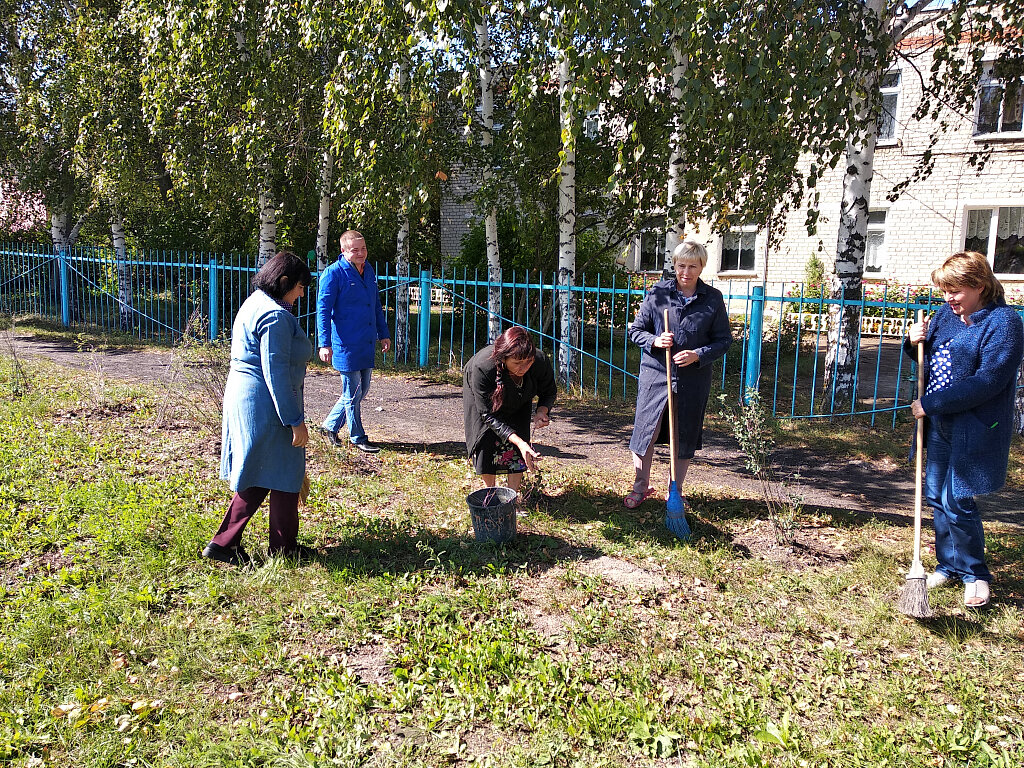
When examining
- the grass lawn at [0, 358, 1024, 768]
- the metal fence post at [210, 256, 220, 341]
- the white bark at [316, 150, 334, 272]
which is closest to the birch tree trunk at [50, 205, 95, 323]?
the metal fence post at [210, 256, 220, 341]

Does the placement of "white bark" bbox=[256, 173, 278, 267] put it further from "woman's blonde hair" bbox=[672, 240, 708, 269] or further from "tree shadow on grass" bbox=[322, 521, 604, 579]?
"woman's blonde hair" bbox=[672, 240, 708, 269]

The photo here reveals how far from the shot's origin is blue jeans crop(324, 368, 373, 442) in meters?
5.96

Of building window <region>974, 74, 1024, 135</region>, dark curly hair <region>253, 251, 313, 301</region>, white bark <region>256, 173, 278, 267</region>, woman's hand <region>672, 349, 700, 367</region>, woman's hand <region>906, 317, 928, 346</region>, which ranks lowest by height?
woman's hand <region>672, 349, 700, 367</region>

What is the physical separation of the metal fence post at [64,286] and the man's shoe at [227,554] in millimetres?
11823

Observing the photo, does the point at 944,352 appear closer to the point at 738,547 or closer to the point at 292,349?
the point at 738,547

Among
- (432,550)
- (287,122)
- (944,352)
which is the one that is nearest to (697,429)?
(944,352)

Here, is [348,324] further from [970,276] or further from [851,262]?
[851,262]

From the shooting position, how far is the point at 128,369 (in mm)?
9711

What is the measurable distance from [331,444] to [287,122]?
5.20 metres

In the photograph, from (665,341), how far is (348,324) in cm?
266

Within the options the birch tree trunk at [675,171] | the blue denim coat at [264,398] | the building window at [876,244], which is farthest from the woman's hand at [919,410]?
the building window at [876,244]

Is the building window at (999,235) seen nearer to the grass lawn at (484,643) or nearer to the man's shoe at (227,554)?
the grass lawn at (484,643)

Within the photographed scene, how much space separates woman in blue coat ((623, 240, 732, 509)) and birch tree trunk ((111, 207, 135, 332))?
11.3m

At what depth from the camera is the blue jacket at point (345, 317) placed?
5891 millimetres
